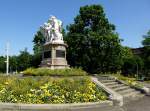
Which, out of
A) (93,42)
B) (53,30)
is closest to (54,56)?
(53,30)

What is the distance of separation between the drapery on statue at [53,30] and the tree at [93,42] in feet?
42.9

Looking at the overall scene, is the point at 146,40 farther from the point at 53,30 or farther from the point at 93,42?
the point at 53,30

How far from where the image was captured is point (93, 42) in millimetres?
41406

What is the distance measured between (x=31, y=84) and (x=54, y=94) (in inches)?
71.1

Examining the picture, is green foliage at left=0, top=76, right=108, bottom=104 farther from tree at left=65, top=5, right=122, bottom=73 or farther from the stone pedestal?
tree at left=65, top=5, right=122, bottom=73

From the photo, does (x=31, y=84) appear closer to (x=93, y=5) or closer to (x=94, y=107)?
(x=94, y=107)

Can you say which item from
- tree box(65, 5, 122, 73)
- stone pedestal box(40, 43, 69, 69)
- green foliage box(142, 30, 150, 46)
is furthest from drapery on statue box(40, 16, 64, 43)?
green foliage box(142, 30, 150, 46)

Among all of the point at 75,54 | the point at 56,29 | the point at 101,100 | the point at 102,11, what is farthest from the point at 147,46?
the point at 101,100

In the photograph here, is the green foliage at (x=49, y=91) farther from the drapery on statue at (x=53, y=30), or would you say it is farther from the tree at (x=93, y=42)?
the tree at (x=93, y=42)

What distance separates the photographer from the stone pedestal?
26.7 m

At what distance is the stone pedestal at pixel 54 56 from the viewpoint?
26.7 metres

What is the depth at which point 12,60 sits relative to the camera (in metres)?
81.8

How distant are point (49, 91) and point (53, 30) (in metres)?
14.2

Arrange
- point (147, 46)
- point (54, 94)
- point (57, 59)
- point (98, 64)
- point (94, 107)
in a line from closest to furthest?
point (94, 107)
point (54, 94)
point (57, 59)
point (98, 64)
point (147, 46)
